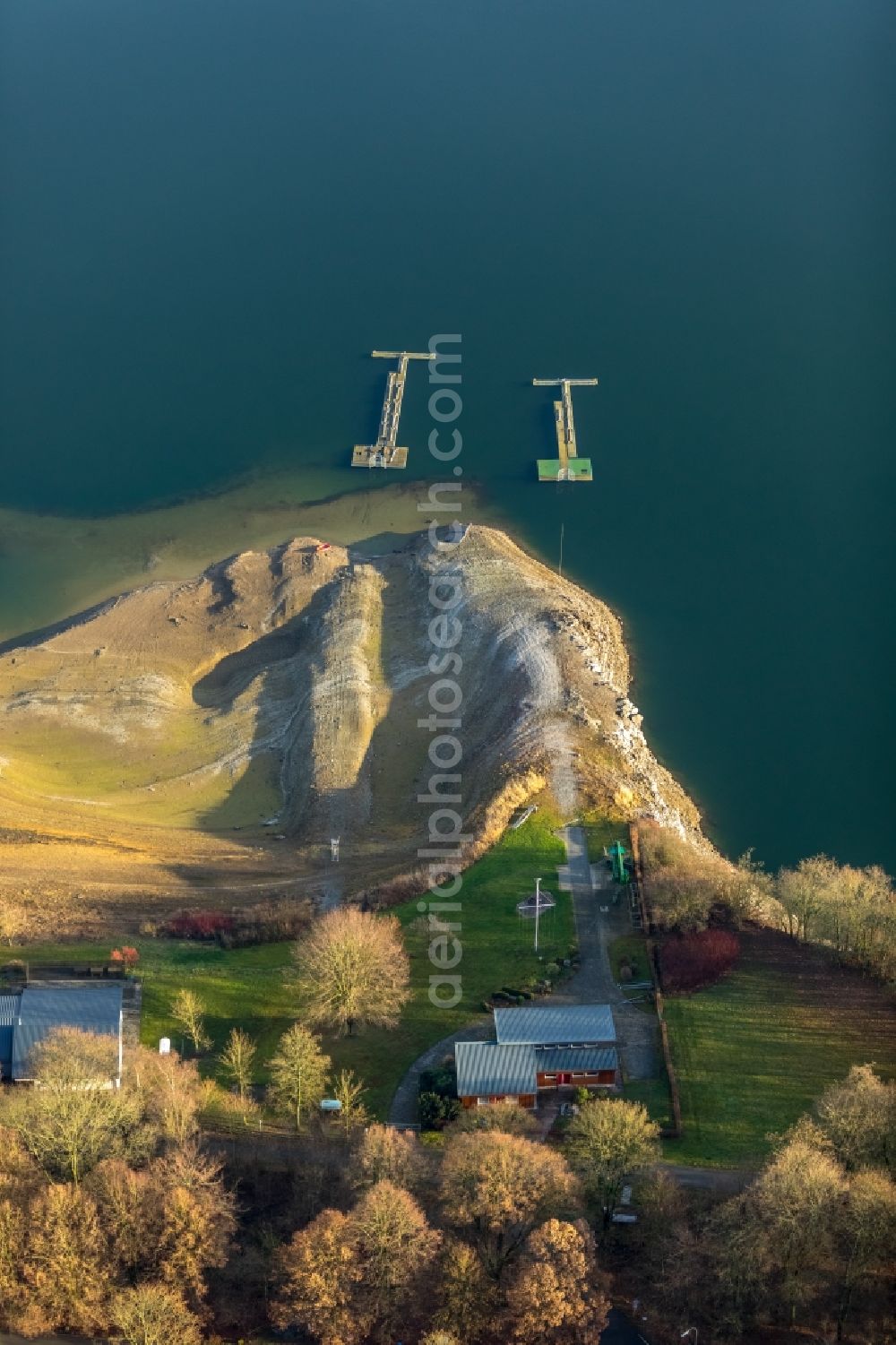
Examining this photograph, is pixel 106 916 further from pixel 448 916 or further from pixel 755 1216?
pixel 755 1216

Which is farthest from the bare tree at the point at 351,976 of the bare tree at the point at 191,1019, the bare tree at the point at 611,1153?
the bare tree at the point at 611,1153

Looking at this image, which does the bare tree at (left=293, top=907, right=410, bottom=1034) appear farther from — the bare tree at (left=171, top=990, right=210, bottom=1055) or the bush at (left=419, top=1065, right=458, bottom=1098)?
the bare tree at (left=171, top=990, right=210, bottom=1055)

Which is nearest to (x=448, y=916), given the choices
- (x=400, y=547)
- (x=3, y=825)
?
(x=3, y=825)

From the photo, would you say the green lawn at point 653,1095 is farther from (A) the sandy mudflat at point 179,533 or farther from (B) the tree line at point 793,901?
(A) the sandy mudflat at point 179,533

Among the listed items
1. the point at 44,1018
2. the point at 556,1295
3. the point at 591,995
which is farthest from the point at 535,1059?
the point at 44,1018

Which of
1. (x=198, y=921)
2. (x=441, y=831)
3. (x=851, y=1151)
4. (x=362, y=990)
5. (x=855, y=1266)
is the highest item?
(x=441, y=831)

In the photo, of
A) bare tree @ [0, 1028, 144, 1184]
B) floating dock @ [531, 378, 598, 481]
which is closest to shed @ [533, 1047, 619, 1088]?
bare tree @ [0, 1028, 144, 1184]

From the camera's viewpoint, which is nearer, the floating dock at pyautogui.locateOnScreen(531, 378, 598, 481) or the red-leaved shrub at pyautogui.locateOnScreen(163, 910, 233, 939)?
the red-leaved shrub at pyautogui.locateOnScreen(163, 910, 233, 939)

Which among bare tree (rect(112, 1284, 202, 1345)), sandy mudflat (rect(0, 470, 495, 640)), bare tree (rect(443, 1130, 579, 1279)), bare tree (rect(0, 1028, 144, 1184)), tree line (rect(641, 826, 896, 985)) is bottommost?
bare tree (rect(112, 1284, 202, 1345))
